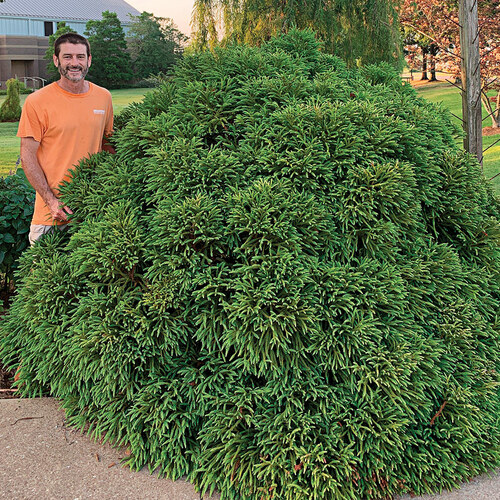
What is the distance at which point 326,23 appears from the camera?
5734 millimetres

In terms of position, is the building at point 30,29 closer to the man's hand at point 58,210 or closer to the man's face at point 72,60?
A: the man's face at point 72,60

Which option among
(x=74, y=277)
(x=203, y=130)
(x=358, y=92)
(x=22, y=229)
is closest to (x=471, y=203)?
(x=358, y=92)

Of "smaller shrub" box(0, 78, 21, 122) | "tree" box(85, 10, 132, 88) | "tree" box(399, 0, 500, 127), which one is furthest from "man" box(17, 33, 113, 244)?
"tree" box(85, 10, 132, 88)

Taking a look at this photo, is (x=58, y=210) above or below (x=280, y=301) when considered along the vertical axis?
above

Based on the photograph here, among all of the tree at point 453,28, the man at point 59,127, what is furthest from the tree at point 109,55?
the man at point 59,127

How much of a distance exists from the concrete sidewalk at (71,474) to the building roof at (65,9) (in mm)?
63136

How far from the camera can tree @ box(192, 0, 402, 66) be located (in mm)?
5691

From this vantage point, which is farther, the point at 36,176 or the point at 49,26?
the point at 49,26

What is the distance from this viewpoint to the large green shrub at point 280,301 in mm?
2514

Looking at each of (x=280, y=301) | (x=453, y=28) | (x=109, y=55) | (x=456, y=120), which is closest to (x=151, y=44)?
(x=109, y=55)

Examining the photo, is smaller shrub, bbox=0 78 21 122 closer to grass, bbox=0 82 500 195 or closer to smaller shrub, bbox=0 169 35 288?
grass, bbox=0 82 500 195

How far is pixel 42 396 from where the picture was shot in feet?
11.1

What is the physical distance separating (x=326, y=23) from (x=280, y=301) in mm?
4245

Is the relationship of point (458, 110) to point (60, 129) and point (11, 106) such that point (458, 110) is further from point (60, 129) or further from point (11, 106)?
point (60, 129)
